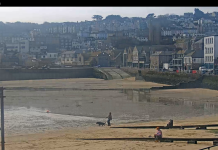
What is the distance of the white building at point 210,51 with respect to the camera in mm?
36844

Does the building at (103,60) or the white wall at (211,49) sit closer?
the white wall at (211,49)

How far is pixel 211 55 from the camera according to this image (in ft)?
124

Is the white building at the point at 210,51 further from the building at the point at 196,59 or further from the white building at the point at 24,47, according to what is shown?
the white building at the point at 24,47

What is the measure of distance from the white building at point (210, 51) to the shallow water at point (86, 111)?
47.9ft

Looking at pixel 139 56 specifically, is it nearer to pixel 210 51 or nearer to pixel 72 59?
pixel 210 51

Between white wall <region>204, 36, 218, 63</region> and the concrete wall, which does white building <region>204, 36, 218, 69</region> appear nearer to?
white wall <region>204, 36, 218, 63</region>

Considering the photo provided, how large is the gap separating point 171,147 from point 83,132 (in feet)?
14.3

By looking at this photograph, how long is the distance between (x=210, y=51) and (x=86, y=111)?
2288 cm

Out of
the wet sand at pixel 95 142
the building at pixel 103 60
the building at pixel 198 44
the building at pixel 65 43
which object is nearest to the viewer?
the wet sand at pixel 95 142

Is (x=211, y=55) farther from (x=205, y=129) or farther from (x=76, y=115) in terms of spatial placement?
(x=205, y=129)

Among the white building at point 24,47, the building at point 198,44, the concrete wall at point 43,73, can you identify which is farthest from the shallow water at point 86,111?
the white building at point 24,47

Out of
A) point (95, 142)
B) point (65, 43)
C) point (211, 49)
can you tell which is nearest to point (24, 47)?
point (65, 43)

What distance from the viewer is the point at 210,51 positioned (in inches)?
1502

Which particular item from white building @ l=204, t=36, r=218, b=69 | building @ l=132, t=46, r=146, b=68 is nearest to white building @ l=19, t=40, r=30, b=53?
building @ l=132, t=46, r=146, b=68
